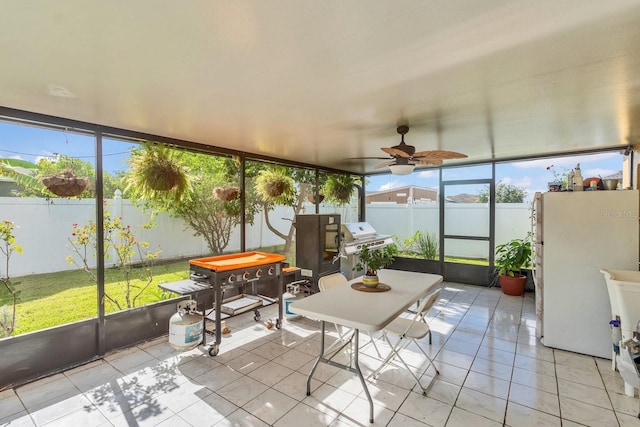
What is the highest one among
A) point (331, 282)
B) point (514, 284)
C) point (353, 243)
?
point (353, 243)

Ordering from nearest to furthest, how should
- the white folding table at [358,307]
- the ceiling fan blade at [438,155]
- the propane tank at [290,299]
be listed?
the white folding table at [358,307] < the ceiling fan blade at [438,155] < the propane tank at [290,299]

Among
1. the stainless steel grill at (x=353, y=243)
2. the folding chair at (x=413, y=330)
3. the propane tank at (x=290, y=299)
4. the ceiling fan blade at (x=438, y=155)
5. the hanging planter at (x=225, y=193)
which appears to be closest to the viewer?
the folding chair at (x=413, y=330)

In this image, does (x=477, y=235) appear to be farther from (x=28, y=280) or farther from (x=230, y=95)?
(x=28, y=280)

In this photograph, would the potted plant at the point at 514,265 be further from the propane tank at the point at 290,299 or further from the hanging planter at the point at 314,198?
the propane tank at the point at 290,299

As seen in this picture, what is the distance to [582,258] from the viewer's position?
116 inches

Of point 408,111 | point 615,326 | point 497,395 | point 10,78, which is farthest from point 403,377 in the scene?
point 10,78

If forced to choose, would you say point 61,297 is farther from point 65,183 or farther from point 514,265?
point 514,265

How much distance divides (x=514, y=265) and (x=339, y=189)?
3.35 m

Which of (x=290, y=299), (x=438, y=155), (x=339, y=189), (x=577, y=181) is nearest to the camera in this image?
(x=438, y=155)

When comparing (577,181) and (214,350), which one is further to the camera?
(577,181)

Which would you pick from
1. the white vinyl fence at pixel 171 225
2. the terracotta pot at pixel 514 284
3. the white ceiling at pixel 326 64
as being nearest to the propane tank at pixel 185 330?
the white vinyl fence at pixel 171 225

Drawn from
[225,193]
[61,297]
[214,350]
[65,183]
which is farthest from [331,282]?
[61,297]

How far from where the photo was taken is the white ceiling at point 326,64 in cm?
128

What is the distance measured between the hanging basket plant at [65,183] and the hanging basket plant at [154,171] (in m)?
0.48
